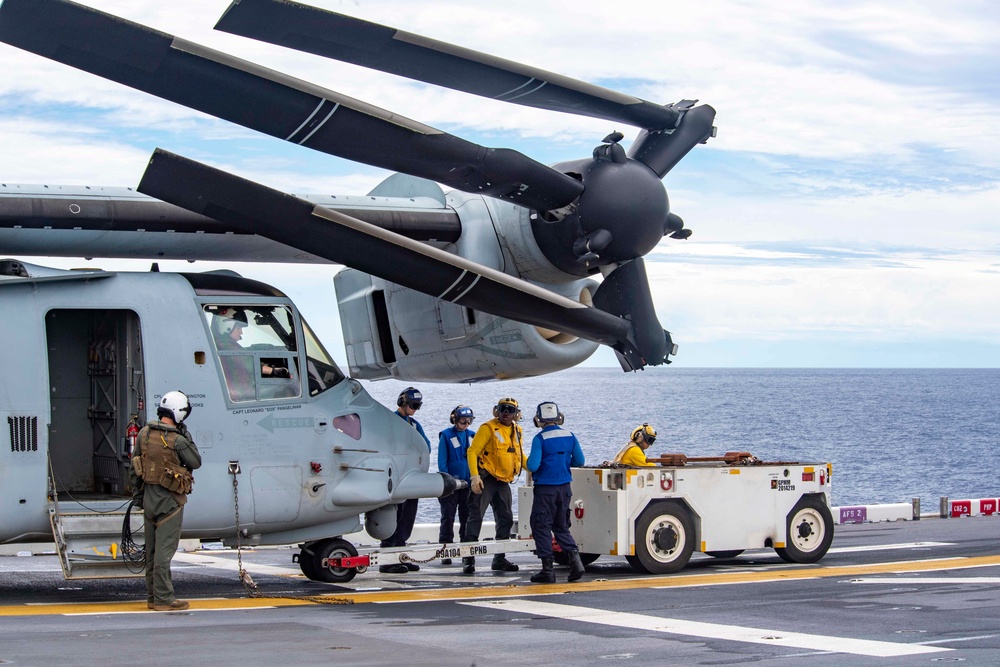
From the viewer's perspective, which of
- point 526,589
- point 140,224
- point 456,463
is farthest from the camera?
point 456,463

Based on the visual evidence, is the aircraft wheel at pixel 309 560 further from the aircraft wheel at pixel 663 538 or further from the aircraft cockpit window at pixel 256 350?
the aircraft wheel at pixel 663 538

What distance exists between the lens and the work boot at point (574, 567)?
12.7m

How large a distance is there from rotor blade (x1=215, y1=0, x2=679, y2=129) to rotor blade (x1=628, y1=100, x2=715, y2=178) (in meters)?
0.12

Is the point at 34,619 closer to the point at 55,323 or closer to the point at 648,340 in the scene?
the point at 55,323

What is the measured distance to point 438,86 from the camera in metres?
11.3

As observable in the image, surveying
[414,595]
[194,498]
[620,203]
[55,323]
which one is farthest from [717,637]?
[55,323]

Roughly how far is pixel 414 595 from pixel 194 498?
2.27 m

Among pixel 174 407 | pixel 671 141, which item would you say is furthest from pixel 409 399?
pixel 671 141

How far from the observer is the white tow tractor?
43.7ft

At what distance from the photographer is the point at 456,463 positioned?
1488 centimetres

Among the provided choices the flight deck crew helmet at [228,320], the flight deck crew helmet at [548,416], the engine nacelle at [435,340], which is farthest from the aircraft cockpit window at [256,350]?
the flight deck crew helmet at [548,416]

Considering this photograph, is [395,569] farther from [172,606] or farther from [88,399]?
[172,606]

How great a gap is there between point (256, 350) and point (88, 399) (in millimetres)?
1978

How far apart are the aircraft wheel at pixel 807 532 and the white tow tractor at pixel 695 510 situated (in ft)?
0.04
